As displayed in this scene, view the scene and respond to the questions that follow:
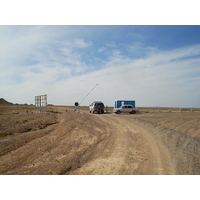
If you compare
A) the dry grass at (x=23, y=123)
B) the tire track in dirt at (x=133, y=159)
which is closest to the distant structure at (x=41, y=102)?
the dry grass at (x=23, y=123)

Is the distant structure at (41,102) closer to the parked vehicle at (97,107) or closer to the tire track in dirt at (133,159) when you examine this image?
the parked vehicle at (97,107)

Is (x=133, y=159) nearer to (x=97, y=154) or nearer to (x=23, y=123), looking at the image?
(x=97, y=154)

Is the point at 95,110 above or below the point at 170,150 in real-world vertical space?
above

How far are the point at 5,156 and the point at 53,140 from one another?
112 inches

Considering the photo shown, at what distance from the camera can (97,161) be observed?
741 cm

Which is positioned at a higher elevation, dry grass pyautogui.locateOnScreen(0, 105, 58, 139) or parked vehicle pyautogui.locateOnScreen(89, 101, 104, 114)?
parked vehicle pyautogui.locateOnScreen(89, 101, 104, 114)

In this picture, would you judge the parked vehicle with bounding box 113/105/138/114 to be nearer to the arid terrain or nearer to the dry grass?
the dry grass

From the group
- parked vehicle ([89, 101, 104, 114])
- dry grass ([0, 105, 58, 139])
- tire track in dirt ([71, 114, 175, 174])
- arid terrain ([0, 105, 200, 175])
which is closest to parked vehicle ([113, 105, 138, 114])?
parked vehicle ([89, 101, 104, 114])

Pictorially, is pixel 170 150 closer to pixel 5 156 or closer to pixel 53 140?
pixel 53 140

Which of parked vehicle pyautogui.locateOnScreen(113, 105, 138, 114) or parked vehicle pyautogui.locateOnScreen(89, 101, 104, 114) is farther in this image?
parked vehicle pyautogui.locateOnScreen(113, 105, 138, 114)

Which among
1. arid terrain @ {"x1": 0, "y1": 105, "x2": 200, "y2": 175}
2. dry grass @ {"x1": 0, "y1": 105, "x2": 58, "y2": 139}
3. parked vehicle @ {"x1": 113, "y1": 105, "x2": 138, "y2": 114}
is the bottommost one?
arid terrain @ {"x1": 0, "y1": 105, "x2": 200, "y2": 175}
